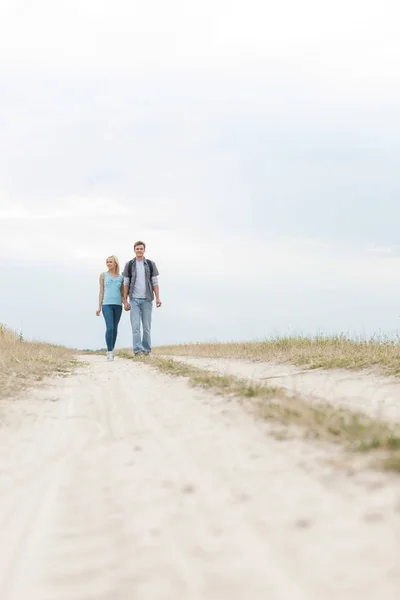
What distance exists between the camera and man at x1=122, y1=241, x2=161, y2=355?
13.0m

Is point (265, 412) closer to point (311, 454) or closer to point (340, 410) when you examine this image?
point (340, 410)

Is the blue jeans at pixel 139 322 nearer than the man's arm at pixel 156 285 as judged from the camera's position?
Yes

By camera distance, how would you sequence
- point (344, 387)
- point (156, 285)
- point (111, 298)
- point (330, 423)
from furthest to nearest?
point (156, 285) < point (111, 298) < point (344, 387) < point (330, 423)

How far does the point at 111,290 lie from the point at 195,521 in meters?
10.9

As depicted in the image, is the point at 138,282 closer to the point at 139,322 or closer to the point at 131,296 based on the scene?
the point at 131,296

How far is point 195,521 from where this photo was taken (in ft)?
7.00

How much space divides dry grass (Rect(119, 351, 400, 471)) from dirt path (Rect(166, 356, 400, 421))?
0.28m

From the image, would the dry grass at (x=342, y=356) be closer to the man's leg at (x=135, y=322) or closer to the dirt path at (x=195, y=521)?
the man's leg at (x=135, y=322)

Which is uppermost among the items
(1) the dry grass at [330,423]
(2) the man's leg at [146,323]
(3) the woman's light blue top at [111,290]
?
(3) the woman's light blue top at [111,290]

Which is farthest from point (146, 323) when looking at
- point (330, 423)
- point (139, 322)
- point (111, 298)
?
point (330, 423)

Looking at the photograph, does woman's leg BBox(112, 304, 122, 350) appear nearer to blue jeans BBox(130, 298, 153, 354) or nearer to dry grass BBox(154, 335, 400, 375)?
blue jeans BBox(130, 298, 153, 354)

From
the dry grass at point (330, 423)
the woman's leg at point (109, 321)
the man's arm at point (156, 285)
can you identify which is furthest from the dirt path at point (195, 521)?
the man's arm at point (156, 285)

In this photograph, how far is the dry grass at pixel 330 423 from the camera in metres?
2.50

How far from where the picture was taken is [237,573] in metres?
1.77
